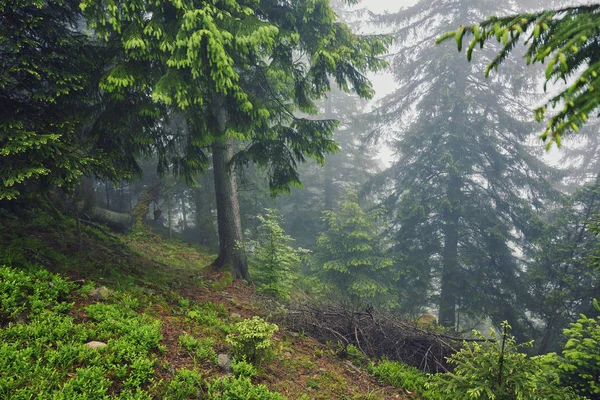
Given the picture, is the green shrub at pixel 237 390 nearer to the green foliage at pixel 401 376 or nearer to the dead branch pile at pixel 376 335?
the green foliage at pixel 401 376

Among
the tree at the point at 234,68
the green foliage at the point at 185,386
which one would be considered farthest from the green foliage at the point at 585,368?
the tree at the point at 234,68

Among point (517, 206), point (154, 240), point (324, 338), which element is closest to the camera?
point (324, 338)

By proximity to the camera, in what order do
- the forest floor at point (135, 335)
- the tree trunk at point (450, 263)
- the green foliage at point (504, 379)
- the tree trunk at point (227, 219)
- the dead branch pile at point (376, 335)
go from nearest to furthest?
1. the forest floor at point (135, 335)
2. the green foliage at point (504, 379)
3. the dead branch pile at point (376, 335)
4. the tree trunk at point (227, 219)
5. the tree trunk at point (450, 263)

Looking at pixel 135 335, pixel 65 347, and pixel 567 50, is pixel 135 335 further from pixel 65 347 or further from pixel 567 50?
pixel 567 50

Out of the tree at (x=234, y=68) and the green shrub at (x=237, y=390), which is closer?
the green shrub at (x=237, y=390)

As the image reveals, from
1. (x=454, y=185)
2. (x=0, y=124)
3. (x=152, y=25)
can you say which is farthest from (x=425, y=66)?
(x=0, y=124)

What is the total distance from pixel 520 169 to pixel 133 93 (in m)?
17.9

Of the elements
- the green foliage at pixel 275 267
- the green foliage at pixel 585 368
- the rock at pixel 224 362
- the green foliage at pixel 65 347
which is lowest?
the green foliage at pixel 65 347

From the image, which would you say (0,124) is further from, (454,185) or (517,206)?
(517,206)

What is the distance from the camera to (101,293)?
15.6 ft

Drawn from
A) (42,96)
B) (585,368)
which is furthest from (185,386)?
(585,368)

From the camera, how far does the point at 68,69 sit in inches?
198

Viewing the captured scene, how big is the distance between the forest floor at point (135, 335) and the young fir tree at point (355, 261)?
7.58m

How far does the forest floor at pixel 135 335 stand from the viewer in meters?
3.12
